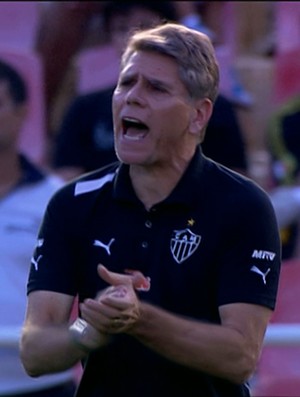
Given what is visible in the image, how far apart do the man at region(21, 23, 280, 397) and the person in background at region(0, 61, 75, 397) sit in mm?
1118

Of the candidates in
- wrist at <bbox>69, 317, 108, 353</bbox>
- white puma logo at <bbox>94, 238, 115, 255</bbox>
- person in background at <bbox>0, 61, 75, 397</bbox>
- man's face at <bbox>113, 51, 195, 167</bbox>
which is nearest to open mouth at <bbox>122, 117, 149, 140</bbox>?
man's face at <bbox>113, 51, 195, 167</bbox>

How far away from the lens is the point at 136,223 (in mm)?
3510

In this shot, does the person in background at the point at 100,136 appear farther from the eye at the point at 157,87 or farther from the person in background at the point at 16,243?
the eye at the point at 157,87

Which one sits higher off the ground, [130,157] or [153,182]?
[130,157]

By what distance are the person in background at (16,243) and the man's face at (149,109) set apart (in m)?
1.34

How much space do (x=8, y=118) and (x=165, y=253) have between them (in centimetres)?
206

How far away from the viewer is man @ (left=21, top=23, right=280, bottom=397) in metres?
3.37

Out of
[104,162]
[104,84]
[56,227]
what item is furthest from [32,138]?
[56,227]

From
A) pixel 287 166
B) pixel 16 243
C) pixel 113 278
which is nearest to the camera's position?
pixel 113 278

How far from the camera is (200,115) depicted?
3.53 meters

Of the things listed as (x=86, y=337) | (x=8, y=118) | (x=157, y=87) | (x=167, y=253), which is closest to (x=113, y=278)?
(x=86, y=337)

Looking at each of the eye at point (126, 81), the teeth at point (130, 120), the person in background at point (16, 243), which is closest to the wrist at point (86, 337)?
the teeth at point (130, 120)

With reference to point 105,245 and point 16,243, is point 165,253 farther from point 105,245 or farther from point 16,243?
point 16,243

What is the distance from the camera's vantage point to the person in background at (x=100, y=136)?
5.56m
